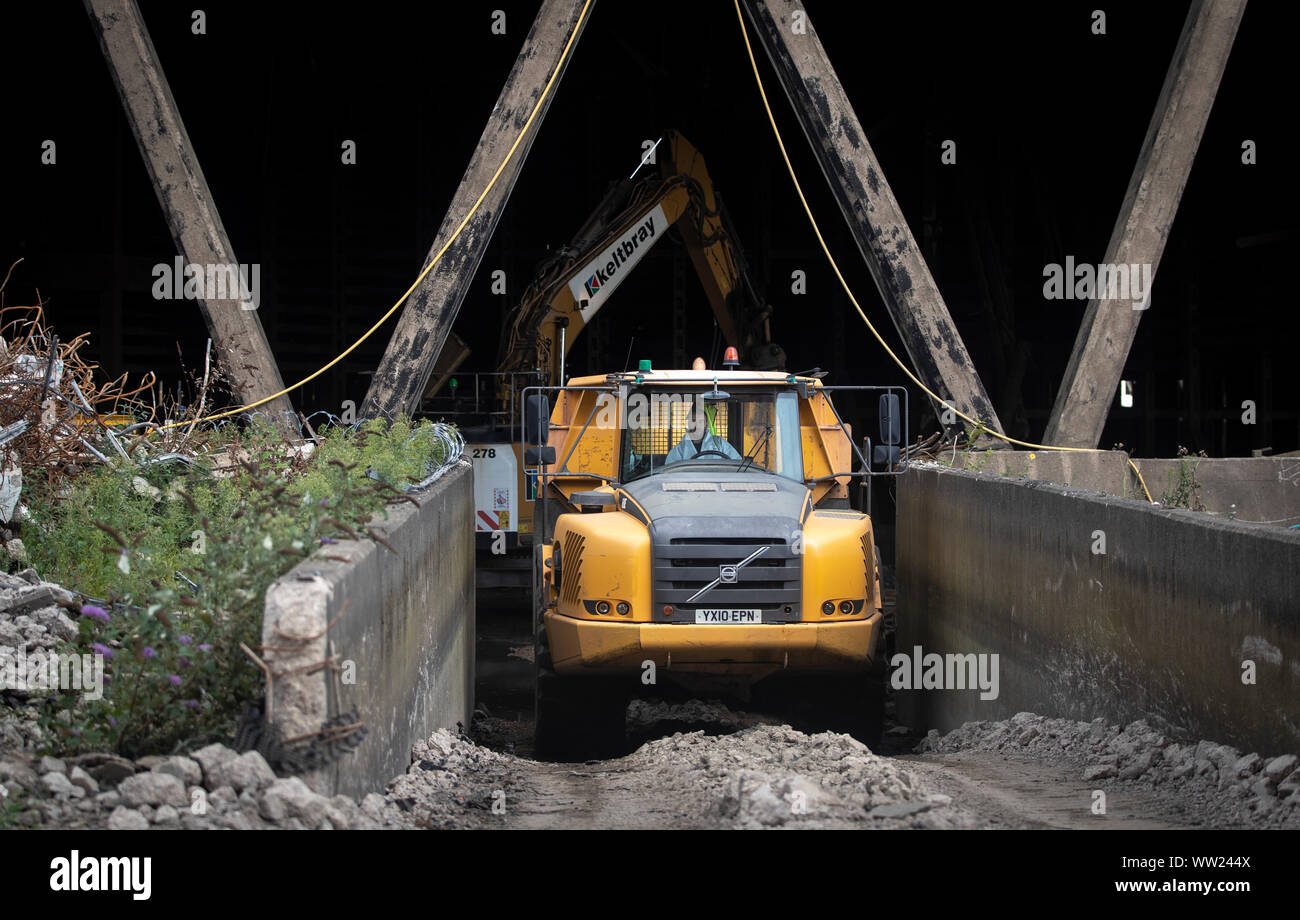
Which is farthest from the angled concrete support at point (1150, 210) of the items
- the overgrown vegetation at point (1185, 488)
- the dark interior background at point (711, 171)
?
the dark interior background at point (711, 171)

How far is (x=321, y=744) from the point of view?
4.18m

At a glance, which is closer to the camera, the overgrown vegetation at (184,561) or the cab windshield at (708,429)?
the overgrown vegetation at (184,561)

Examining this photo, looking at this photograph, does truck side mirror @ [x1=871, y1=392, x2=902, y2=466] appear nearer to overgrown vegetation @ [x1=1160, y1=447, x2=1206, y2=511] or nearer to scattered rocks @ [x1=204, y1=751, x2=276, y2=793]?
overgrown vegetation @ [x1=1160, y1=447, x2=1206, y2=511]

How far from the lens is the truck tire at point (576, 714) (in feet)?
26.8

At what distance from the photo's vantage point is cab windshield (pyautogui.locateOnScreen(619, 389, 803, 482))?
29.0ft

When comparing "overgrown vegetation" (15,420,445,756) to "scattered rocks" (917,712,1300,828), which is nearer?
"overgrown vegetation" (15,420,445,756)

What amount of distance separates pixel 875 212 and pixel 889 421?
14.0ft

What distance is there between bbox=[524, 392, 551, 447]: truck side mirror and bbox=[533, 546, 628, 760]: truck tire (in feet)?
3.52

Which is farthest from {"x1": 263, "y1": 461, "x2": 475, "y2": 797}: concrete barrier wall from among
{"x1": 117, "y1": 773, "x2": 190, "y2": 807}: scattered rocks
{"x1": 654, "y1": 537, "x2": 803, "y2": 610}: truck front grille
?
{"x1": 654, "y1": 537, "x2": 803, "y2": 610}: truck front grille

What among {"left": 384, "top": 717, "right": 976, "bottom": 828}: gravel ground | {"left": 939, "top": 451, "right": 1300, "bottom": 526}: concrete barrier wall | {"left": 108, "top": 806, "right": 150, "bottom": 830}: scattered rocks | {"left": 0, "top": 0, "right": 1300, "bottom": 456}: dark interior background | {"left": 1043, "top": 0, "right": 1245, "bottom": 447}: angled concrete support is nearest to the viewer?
{"left": 108, "top": 806, "right": 150, "bottom": 830}: scattered rocks

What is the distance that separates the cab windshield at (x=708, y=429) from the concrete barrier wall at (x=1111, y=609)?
150cm

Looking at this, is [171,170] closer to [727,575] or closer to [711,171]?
[727,575]

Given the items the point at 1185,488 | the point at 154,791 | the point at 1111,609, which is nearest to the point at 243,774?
the point at 154,791

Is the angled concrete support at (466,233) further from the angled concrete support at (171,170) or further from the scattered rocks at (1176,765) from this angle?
the scattered rocks at (1176,765)
